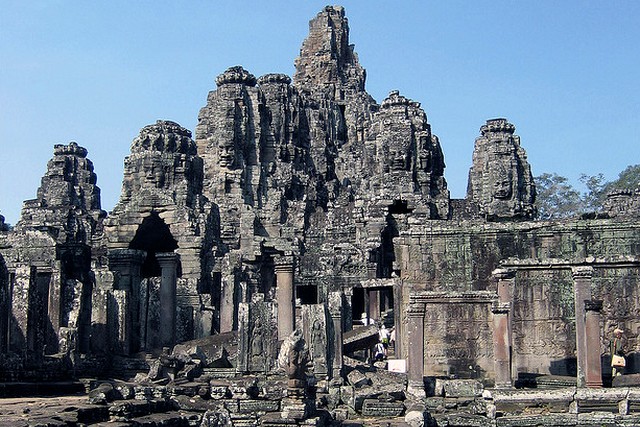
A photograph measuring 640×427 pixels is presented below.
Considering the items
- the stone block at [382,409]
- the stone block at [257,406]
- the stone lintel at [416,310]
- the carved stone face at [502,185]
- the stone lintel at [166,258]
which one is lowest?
the stone block at [382,409]

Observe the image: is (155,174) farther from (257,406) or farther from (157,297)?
(257,406)

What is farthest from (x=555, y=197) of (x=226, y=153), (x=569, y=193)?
(x=226, y=153)

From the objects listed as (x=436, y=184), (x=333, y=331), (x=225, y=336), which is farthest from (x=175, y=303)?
(x=436, y=184)

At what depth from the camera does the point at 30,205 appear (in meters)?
54.8

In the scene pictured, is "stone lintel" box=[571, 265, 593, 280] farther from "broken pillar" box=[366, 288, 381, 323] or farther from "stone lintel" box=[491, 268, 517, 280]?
"broken pillar" box=[366, 288, 381, 323]

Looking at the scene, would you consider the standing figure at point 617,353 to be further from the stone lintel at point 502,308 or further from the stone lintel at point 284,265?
the stone lintel at point 284,265

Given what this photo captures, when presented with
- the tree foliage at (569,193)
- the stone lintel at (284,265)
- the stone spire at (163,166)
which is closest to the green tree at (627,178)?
the tree foliage at (569,193)

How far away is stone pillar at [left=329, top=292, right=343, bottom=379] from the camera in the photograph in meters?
22.9

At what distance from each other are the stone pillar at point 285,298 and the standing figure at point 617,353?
277 inches

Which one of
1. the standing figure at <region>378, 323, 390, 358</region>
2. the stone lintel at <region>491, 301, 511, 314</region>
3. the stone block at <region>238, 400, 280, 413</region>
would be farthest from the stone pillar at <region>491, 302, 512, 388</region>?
the standing figure at <region>378, 323, 390, 358</region>

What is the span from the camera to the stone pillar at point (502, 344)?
2086cm

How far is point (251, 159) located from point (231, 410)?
151ft

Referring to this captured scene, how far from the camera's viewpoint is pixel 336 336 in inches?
921

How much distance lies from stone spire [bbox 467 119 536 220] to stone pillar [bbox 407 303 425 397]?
99.0ft
